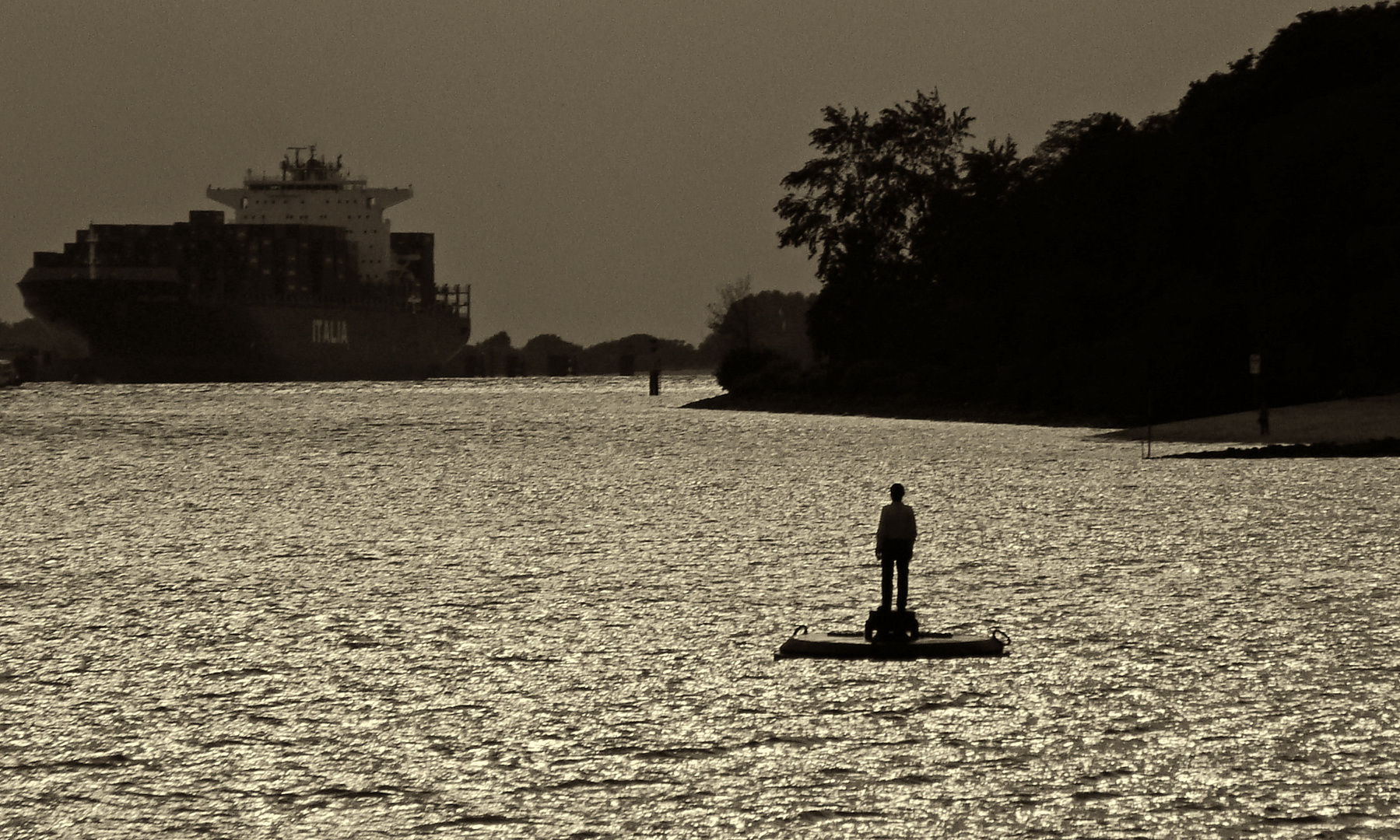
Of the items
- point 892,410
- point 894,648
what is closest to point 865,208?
point 892,410

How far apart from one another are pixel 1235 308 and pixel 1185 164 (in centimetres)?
592

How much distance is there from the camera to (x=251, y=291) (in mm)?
172625

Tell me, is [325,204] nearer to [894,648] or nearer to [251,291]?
[251,291]

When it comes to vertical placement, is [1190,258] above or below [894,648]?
above

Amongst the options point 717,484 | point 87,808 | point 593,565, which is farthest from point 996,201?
point 87,808

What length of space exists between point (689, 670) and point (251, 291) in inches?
6541

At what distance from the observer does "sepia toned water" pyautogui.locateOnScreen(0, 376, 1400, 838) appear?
908 centimetres

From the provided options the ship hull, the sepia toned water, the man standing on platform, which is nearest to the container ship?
the ship hull

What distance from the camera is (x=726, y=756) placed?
1010 cm

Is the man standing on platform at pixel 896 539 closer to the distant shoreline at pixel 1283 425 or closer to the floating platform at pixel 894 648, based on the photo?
the floating platform at pixel 894 648

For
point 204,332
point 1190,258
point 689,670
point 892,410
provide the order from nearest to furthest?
point 689,670 < point 1190,258 < point 892,410 < point 204,332

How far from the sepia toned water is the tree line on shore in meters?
21.7

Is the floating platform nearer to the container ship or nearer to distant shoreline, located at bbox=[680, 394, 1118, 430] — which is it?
distant shoreline, located at bbox=[680, 394, 1118, 430]

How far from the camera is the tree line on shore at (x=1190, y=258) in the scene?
1971 inches
